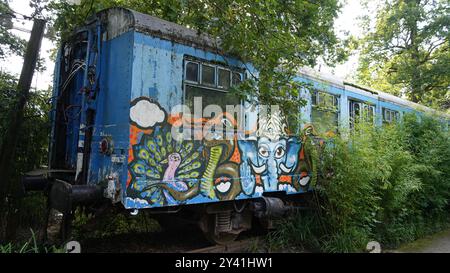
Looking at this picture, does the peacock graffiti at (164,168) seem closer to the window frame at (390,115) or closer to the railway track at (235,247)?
the railway track at (235,247)

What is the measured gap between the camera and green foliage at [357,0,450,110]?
15.9m

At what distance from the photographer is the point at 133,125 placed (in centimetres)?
420

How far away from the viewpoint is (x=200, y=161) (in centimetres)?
477

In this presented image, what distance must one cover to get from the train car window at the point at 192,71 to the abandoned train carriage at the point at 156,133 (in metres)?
0.02

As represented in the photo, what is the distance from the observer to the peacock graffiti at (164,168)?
13.7 feet

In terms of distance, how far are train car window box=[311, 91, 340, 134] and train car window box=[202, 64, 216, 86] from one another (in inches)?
100

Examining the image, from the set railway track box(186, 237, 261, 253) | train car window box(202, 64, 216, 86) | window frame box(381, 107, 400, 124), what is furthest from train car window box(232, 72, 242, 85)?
window frame box(381, 107, 400, 124)

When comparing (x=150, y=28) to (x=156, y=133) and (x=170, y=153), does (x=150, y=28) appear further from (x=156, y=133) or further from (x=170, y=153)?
(x=170, y=153)

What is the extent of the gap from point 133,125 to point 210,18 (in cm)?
195

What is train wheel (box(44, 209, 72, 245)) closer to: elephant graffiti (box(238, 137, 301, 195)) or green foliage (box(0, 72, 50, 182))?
green foliage (box(0, 72, 50, 182))

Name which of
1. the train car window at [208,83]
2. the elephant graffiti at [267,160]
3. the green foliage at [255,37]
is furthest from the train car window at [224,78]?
the elephant graffiti at [267,160]

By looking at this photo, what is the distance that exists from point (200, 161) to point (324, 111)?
352cm

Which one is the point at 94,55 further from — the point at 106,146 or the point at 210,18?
the point at 210,18

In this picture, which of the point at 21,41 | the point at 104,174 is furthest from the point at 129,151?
the point at 21,41
